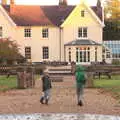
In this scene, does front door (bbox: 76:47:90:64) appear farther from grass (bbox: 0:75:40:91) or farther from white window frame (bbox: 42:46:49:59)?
grass (bbox: 0:75:40:91)

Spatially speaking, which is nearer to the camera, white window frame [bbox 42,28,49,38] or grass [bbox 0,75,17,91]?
grass [bbox 0,75,17,91]

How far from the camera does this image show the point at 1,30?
75875 mm

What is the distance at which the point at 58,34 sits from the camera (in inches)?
2982

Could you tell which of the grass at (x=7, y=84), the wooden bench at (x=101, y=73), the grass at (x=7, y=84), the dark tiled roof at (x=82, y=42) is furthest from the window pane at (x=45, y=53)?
the grass at (x=7, y=84)

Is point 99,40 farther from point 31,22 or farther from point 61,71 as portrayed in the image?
point 61,71

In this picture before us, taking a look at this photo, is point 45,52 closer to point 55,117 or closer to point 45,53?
point 45,53

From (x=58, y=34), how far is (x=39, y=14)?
4327 mm

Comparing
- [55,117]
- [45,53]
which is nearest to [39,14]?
[45,53]

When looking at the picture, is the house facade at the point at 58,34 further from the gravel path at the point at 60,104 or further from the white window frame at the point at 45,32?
the gravel path at the point at 60,104

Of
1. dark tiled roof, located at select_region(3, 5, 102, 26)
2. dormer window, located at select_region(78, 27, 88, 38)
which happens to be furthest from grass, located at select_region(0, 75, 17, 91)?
dormer window, located at select_region(78, 27, 88, 38)

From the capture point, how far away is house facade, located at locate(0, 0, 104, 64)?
74.4 metres

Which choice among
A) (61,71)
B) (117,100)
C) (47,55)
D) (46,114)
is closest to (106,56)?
(47,55)

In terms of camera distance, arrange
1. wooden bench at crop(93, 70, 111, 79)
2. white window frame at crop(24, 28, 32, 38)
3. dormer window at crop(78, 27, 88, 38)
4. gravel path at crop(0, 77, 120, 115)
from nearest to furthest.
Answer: gravel path at crop(0, 77, 120, 115), wooden bench at crop(93, 70, 111, 79), dormer window at crop(78, 27, 88, 38), white window frame at crop(24, 28, 32, 38)

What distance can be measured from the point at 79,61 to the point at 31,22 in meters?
8.44
